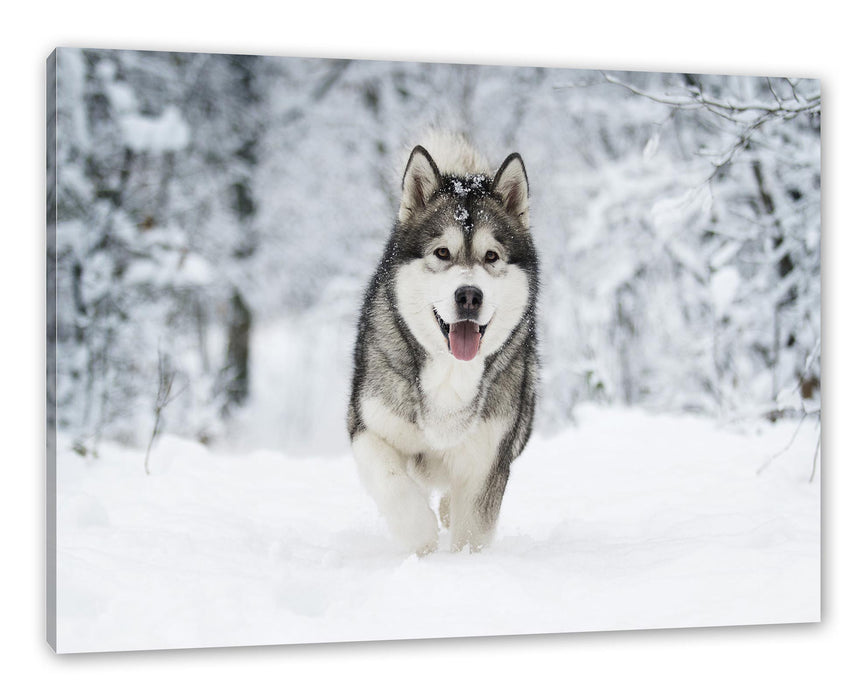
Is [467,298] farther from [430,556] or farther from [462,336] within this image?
[430,556]

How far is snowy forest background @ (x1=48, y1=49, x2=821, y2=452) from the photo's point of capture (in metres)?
3.35

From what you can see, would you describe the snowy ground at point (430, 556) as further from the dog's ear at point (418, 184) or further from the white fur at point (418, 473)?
the dog's ear at point (418, 184)

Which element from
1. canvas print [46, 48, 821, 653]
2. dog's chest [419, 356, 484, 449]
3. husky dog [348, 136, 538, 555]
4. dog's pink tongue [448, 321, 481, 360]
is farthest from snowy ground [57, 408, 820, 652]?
dog's pink tongue [448, 321, 481, 360]

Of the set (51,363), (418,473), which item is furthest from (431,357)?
(51,363)

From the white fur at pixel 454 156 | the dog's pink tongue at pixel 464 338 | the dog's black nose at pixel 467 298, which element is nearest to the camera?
the dog's black nose at pixel 467 298

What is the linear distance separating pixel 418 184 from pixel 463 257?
0.32m

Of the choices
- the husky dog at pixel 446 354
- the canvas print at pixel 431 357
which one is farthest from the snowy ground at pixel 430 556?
the husky dog at pixel 446 354

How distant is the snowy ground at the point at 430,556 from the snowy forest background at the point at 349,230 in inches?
10.4

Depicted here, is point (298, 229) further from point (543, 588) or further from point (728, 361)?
point (543, 588)

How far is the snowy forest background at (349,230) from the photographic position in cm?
335

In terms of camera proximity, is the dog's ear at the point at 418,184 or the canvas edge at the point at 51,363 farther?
the dog's ear at the point at 418,184

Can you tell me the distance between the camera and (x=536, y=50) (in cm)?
326

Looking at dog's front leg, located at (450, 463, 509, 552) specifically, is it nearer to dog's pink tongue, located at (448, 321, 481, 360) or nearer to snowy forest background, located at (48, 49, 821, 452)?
dog's pink tongue, located at (448, 321, 481, 360)

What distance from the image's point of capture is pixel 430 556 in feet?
9.68
